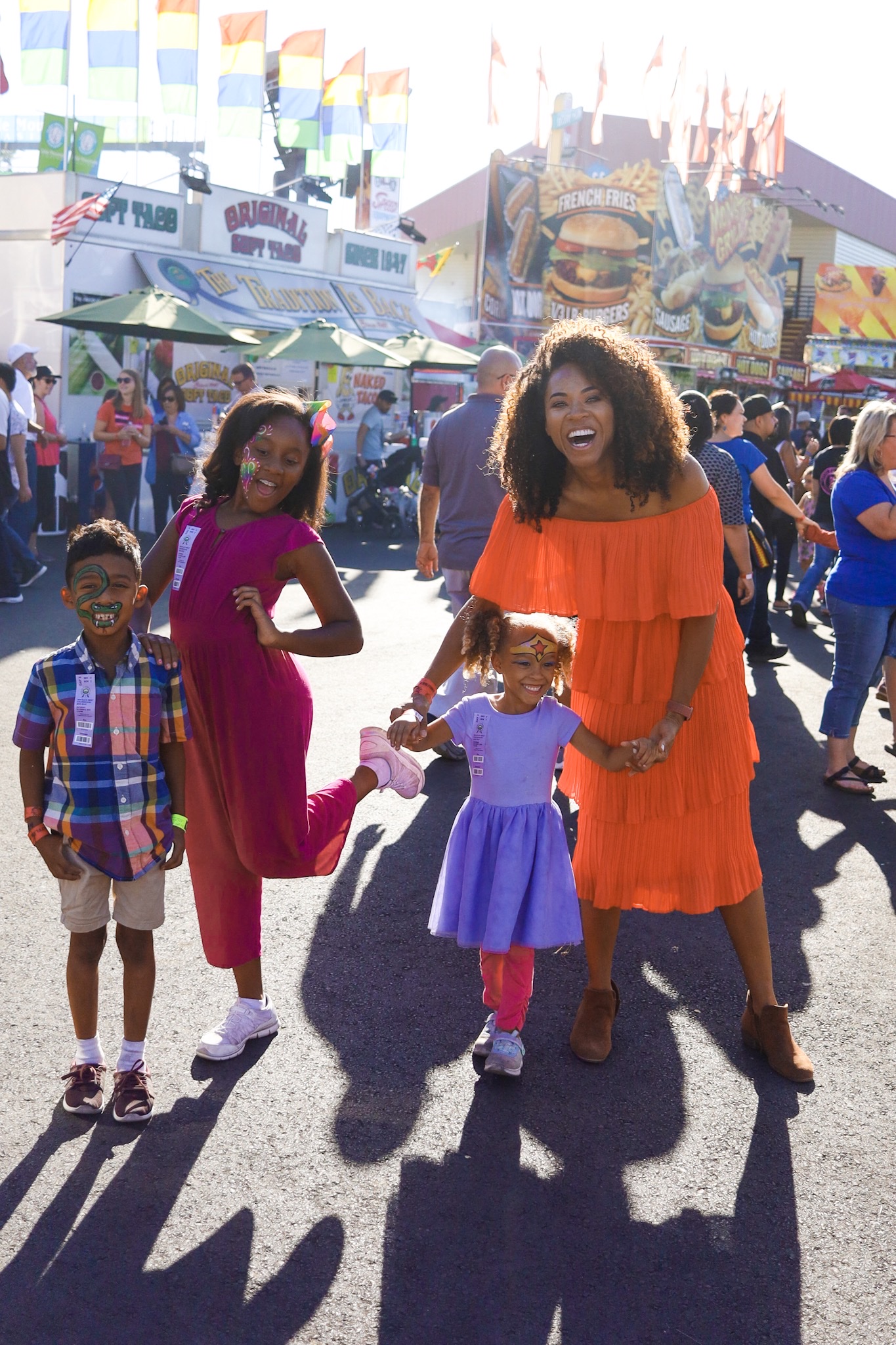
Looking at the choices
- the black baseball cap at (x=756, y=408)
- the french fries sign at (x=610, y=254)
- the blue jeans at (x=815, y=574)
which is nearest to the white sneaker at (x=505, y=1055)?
the black baseball cap at (x=756, y=408)

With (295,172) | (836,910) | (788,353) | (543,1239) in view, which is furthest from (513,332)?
(543,1239)

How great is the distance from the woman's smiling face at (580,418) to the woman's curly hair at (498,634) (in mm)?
459

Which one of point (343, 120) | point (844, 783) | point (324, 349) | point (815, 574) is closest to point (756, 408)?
point (815, 574)

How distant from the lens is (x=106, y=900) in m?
3.05

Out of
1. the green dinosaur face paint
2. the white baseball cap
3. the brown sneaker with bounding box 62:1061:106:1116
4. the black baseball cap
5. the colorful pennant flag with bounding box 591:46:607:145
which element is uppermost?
the colorful pennant flag with bounding box 591:46:607:145

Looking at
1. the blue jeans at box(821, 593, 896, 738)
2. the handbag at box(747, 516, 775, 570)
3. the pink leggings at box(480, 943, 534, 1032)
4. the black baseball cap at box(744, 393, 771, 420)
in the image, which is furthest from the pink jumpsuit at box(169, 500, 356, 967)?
the black baseball cap at box(744, 393, 771, 420)

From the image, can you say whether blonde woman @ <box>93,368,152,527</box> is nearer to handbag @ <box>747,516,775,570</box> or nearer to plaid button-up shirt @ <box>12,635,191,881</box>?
handbag @ <box>747,516,775,570</box>

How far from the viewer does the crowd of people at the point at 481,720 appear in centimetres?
293

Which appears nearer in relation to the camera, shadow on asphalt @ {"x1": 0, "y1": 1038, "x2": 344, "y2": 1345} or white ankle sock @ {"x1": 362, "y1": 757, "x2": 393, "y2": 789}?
shadow on asphalt @ {"x1": 0, "y1": 1038, "x2": 344, "y2": 1345}

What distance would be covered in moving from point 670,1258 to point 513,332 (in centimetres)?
2895

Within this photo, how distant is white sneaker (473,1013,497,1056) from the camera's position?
3455mm

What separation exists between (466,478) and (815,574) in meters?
5.42

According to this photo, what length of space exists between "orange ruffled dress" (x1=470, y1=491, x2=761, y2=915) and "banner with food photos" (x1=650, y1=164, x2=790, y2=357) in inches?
1195

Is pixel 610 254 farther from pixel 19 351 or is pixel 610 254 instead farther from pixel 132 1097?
pixel 132 1097
